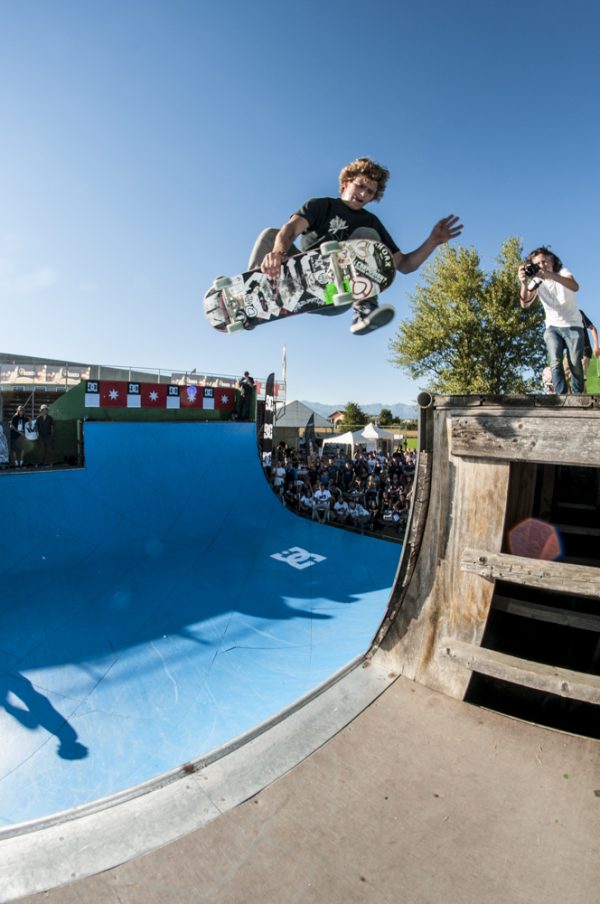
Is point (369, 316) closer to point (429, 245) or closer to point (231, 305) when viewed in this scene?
point (429, 245)

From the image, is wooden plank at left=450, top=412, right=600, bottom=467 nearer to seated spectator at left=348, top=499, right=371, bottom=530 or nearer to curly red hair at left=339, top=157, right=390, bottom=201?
curly red hair at left=339, top=157, right=390, bottom=201

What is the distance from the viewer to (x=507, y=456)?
256 cm

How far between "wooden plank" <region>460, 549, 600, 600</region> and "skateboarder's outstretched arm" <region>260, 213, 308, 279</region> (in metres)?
2.36

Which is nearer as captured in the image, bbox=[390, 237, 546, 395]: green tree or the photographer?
the photographer

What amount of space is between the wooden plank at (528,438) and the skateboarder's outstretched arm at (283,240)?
1.68 meters

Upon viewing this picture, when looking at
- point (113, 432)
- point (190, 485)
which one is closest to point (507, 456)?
point (190, 485)

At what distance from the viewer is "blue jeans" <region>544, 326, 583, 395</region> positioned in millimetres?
3520

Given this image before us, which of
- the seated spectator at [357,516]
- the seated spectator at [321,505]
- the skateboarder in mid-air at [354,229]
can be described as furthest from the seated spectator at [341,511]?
the skateboarder in mid-air at [354,229]

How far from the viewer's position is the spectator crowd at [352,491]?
1146cm

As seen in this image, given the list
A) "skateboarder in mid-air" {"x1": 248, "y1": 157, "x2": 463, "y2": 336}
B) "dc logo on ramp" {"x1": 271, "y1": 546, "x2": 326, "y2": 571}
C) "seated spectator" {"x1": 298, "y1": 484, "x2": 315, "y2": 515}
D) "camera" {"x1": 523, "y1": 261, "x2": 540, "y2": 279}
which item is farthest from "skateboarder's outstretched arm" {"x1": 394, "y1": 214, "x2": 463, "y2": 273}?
A: "seated spectator" {"x1": 298, "y1": 484, "x2": 315, "y2": 515}

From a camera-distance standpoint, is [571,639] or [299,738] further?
[571,639]

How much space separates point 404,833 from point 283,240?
3373mm

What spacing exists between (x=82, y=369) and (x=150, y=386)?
301 centimetres

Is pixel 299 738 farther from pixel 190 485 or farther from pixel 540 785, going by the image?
pixel 190 485
